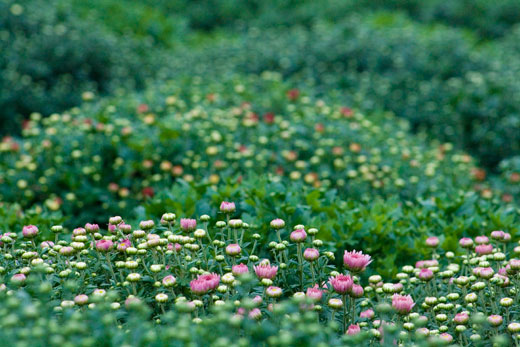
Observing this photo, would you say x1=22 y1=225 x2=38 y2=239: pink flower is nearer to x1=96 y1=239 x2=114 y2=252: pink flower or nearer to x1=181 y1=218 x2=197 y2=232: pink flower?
x1=96 y1=239 x2=114 y2=252: pink flower

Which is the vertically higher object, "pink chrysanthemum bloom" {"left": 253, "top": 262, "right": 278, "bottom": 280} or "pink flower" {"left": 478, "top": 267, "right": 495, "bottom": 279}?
"pink chrysanthemum bloom" {"left": 253, "top": 262, "right": 278, "bottom": 280}

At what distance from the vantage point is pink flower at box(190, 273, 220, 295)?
2363mm

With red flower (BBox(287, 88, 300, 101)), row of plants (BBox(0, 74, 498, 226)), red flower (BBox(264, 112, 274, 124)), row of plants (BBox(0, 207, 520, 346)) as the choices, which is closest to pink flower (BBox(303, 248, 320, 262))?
row of plants (BBox(0, 207, 520, 346))

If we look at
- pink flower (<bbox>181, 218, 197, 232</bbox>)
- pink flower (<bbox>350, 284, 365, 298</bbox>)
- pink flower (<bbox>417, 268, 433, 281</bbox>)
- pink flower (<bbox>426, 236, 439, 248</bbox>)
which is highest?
pink flower (<bbox>181, 218, 197, 232</bbox>)

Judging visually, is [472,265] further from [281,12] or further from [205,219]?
[281,12]

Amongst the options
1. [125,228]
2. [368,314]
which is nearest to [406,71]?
[368,314]

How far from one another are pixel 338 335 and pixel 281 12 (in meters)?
11.2

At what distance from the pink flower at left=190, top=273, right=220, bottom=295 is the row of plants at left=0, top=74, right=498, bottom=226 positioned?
2.11 metres

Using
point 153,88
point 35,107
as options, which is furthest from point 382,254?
point 35,107

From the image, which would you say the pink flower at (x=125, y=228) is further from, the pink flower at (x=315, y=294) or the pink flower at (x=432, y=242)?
the pink flower at (x=432, y=242)

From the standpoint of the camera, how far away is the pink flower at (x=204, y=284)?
93.0 inches

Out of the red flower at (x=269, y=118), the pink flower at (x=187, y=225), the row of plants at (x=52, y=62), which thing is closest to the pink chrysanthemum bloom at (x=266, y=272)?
the pink flower at (x=187, y=225)

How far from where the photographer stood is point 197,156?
505 cm

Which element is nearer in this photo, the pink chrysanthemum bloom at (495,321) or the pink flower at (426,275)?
the pink chrysanthemum bloom at (495,321)
